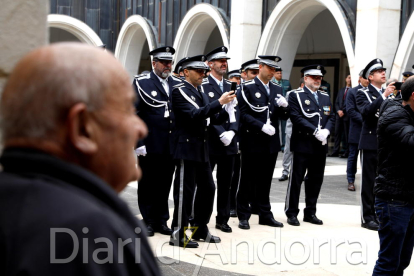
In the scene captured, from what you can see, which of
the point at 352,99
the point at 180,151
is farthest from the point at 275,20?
the point at 180,151

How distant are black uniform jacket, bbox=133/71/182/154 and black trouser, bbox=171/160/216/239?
1.71 feet

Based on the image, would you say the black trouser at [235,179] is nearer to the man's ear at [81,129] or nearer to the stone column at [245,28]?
the man's ear at [81,129]

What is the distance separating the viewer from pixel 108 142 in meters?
1.08

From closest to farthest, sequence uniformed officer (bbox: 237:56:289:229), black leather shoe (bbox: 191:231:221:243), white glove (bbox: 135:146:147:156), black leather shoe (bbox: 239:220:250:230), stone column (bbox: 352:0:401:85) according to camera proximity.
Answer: black leather shoe (bbox: 191:231:221:243) → white glove (bbox: 135:146:147:156) → black leather shoe (bbox: 239:220:250:230) → uniformed officer (bbox: 237:56:289:229) → stone column (bbox: 352:0:401:85)

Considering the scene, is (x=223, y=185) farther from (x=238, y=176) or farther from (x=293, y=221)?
(x=293, y=221)

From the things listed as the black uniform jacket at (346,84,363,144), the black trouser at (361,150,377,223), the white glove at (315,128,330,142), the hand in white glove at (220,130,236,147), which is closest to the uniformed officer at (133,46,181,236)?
the hand in white glove at (220,130,236,147)

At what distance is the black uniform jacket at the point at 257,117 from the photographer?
7.03 m

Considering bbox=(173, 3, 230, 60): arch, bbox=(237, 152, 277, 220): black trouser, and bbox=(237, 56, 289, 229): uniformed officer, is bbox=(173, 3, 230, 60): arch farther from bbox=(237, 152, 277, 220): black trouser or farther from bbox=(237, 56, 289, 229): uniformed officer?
bbox=(237, 152, 277, 220): black trouser

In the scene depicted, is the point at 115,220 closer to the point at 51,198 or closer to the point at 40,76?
the point at 51,198

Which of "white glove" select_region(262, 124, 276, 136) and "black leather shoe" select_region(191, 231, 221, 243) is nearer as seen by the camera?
"black leather shoe" select_region(191, 231, 221, 243)

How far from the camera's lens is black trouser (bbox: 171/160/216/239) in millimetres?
5785

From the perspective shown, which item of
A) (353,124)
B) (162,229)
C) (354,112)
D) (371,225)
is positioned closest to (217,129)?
(162,229)

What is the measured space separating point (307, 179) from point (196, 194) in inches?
74.3

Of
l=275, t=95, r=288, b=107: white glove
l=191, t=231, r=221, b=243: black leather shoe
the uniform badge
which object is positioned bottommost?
l=191, t=231, r=221, b=243: black leather shoe
